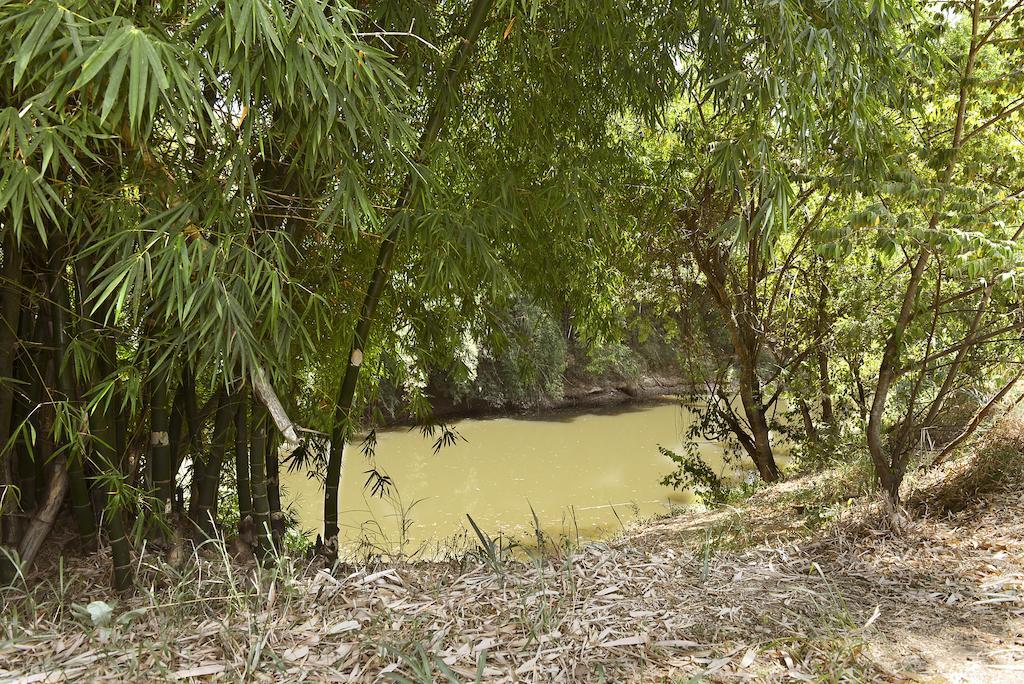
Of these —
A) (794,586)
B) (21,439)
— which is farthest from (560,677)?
(21,439)

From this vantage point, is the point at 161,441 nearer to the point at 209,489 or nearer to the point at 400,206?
the point at 209,489

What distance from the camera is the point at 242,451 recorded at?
2.38 metres

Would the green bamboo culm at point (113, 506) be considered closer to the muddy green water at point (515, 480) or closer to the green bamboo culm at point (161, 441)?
the green bamboo culm at point (161, 441)

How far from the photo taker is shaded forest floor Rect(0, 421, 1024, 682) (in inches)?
69.9

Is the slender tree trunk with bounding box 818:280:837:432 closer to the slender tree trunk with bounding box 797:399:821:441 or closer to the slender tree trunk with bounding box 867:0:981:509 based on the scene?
the slender tree trunk with bounding box 797:399:821:441

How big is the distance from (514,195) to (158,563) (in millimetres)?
1570

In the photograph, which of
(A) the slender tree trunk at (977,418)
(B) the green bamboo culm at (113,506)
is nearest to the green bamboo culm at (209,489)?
(B) the green bamboo culm at (113,506)

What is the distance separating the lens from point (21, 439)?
2221 mm

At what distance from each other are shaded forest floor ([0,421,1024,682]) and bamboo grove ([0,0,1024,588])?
1.02ft

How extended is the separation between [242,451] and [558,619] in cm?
110

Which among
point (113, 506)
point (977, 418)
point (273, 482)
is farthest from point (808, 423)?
point (113, 506)

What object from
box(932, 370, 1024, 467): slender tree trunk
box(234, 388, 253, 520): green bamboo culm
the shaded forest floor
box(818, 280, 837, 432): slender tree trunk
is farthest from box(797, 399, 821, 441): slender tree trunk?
box(234, 388, 253, 520): green bamboo culm

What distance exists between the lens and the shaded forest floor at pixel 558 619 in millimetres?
1774

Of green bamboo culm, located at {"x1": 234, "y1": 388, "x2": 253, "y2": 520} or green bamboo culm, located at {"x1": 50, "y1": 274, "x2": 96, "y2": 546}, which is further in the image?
green bamboo culm, located at {"x1": 234, "y1": 388, "x2": 253, "y2": 520}
